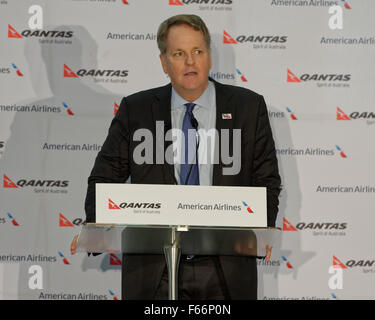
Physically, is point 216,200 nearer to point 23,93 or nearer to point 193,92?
point 193,92

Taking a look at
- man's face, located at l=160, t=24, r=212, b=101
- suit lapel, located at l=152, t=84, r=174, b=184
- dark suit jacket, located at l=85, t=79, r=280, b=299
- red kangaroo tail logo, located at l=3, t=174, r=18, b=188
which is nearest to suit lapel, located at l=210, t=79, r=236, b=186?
dark suit jacket, located at l=85, t=79, r=280, b=299

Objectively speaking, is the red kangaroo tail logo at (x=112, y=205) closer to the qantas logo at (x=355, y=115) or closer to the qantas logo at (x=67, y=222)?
the qantas logo at (x=67, y=222)

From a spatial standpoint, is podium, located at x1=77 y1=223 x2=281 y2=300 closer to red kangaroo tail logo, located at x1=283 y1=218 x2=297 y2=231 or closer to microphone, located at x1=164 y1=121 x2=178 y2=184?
microphone, located at x1=164 y1=121 x2=178 y2=184

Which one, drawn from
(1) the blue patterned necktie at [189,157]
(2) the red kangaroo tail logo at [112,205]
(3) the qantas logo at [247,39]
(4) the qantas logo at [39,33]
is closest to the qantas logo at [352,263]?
(3) the qantas logo at [247,39]

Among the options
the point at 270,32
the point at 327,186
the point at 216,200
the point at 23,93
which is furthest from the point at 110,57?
the point at 216,200

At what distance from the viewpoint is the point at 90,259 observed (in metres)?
4.57

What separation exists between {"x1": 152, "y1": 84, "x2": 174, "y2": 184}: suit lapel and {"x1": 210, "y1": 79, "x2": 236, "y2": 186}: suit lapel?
24 centimetres

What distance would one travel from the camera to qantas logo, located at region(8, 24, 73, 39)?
466cm

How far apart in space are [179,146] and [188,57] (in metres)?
0.56

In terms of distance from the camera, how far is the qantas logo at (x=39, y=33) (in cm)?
466

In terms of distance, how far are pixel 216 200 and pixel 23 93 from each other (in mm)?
3033

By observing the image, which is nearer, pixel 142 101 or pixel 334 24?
pixel 142 101

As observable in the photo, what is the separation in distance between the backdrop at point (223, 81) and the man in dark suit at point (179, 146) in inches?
47.5

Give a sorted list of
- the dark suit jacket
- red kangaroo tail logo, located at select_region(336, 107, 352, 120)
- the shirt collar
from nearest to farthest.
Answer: the dark suit jacket
the shirt collar
red kangaroo tail logo, located at select_region(336, 107, 352, 120)
